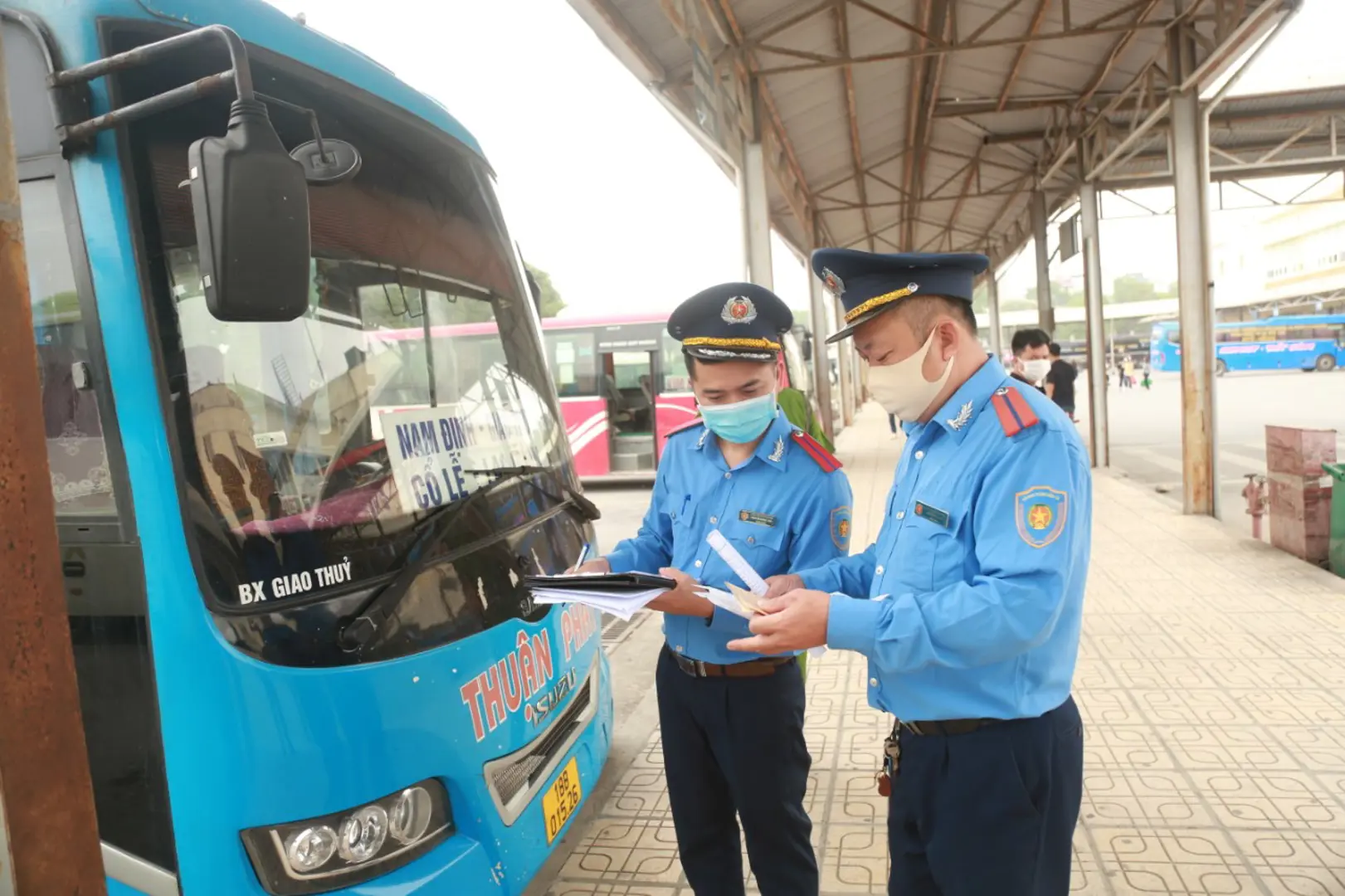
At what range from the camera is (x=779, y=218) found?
17703 mm

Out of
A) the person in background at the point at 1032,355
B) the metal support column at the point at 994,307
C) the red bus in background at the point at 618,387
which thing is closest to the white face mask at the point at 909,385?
the person in background at the point at 1032,355

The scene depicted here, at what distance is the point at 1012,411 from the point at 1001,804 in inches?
28.1

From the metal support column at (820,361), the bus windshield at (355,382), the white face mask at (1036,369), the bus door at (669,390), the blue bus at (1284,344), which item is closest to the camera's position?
the bus windshield at (355,382)

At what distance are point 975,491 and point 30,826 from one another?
1.47 metres

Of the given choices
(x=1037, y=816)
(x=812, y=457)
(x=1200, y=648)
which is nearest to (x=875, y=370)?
(x=812, y=457)

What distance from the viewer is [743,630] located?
7.18 ft

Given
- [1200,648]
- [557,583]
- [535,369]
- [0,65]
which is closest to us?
[0,65]

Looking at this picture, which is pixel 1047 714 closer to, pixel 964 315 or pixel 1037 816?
pixel 1037 816

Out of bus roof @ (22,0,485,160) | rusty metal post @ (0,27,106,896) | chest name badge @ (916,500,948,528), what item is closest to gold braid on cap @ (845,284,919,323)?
Answer: chest name badge @ (916,500,948,528)

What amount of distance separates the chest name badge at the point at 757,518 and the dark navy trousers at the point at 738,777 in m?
0.38

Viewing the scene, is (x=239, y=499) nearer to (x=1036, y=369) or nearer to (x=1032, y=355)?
(x=1036, y=369)

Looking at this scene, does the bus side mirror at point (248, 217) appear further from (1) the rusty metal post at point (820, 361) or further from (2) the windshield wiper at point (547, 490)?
(1) the rusty metal post at point (820, 361)

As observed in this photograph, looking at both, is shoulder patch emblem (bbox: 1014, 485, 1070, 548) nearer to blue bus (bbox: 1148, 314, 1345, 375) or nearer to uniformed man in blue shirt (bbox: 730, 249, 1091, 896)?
uniformed man in blue shirt (bbox: 730, 249, 1091, 896)

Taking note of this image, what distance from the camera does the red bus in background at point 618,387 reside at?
521 inches
